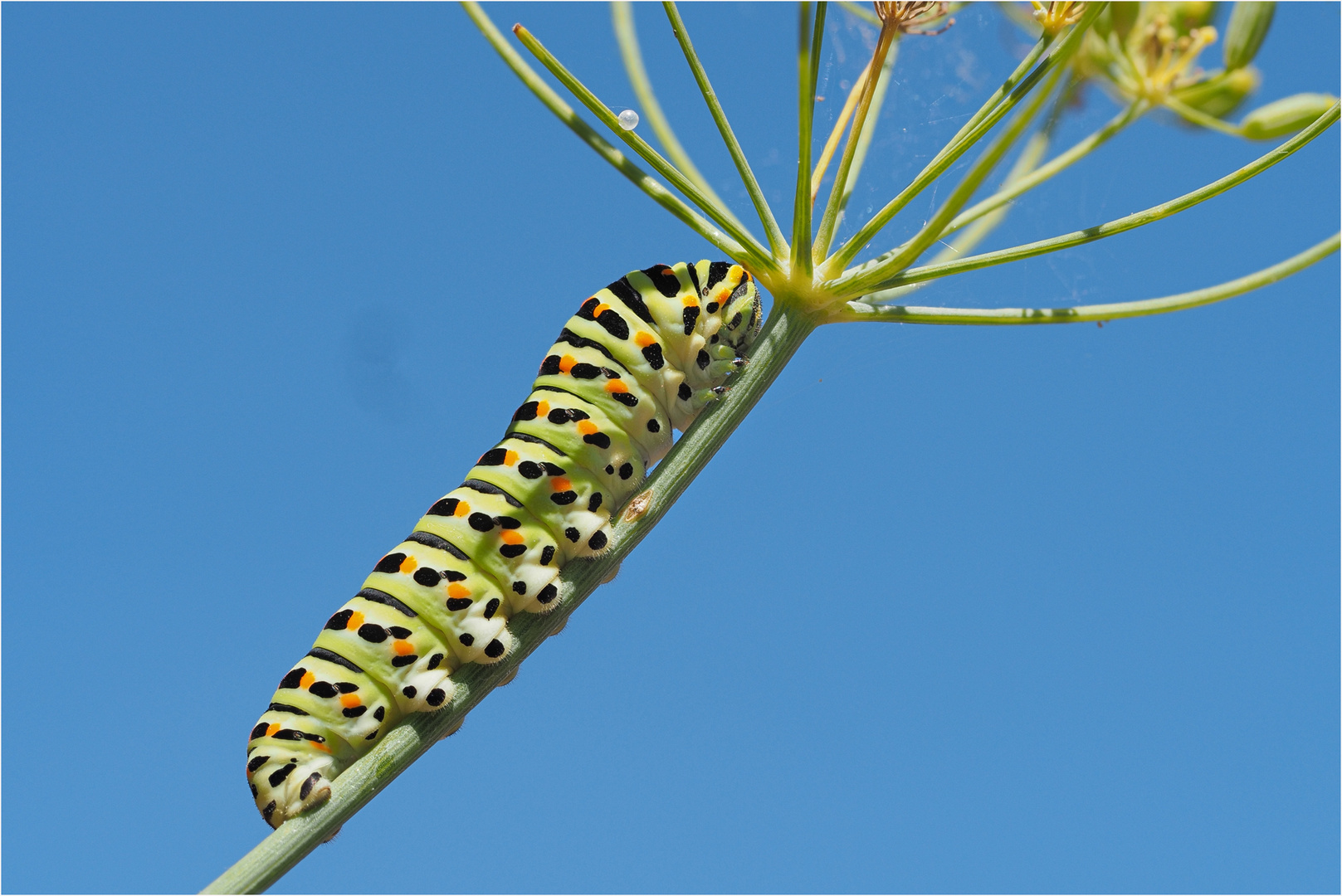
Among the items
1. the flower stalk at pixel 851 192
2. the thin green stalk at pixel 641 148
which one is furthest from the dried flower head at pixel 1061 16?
the thin green stalk at pixel 641 148

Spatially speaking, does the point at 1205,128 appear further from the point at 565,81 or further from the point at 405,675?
the point at 405,675

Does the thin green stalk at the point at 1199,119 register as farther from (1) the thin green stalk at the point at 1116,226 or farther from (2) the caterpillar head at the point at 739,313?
(2) the caterpillar head at the point at 739,313

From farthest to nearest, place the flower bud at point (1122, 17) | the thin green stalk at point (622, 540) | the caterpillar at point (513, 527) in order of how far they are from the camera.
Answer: the caterpillar at point (513, 527) → the thin green stalk at point (622, 540) → the flower bud at point (1122, 17)

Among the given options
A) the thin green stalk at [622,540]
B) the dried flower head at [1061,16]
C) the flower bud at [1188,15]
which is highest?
the dried flower head at [1061,16]

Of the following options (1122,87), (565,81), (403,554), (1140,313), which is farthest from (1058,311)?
(403,554)

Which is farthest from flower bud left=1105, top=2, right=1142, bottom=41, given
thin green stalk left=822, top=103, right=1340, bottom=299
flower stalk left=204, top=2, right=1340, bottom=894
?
thin green stalk left=822, top=103, right=1340, bottom=299

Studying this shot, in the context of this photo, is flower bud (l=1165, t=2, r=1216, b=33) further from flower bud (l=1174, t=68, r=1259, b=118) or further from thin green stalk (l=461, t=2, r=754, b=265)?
thin green stalk (l=461, t=2, r=754, b=265)

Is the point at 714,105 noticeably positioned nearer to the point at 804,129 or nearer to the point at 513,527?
the point at 804,129
